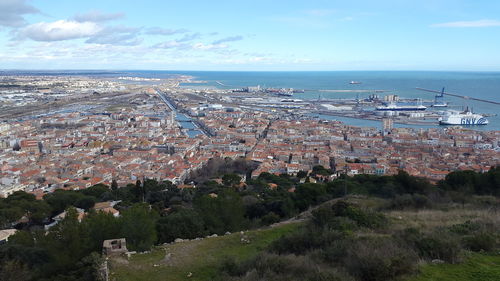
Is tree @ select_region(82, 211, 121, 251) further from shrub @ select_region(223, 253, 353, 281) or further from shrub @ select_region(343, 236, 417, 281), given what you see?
shrub @ select_region(343, 236, 417, 281)

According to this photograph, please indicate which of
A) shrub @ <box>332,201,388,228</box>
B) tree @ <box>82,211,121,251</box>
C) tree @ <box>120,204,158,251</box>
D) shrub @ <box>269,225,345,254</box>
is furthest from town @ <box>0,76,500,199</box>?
shrub @ <box>269,225,345,254</box>

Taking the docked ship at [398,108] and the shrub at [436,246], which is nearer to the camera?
the shrub at [436,246]

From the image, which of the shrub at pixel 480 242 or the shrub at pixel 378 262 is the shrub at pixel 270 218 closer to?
the shrub at pixel 480 242

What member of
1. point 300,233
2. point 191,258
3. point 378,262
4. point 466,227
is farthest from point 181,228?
point 466,227

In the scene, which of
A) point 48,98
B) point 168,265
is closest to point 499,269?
point 168,265

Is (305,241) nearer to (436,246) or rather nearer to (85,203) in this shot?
(436,246)

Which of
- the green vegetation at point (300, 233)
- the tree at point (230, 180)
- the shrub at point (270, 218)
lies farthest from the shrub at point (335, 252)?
the tree at point (230, 180)
